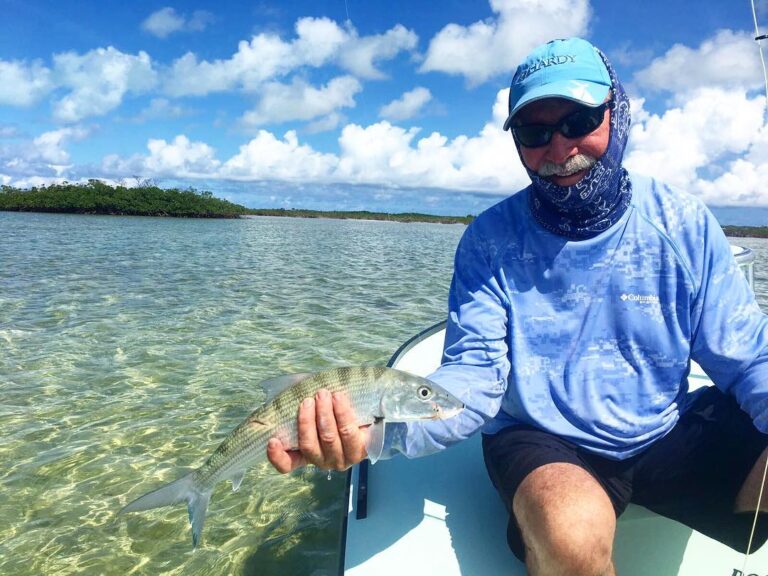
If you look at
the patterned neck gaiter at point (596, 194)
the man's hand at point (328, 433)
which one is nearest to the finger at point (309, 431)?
the man's hand at point (328, 433)

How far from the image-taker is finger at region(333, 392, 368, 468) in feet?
6.28

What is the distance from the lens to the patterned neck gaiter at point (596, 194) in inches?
87.4

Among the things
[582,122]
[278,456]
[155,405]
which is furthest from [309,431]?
[155,405]

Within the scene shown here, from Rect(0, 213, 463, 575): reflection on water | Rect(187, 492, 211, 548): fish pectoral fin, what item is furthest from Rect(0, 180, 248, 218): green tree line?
Rect(187, 492, 211, 548): fish pectoral fin

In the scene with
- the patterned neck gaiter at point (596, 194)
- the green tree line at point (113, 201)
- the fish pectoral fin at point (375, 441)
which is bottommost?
the fish pectoral fin at point (375, 441)

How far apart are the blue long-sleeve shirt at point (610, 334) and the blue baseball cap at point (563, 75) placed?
1.86ft

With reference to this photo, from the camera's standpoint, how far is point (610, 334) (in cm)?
226

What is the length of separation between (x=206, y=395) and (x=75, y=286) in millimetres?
8904

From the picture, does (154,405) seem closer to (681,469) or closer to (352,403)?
(352,403)

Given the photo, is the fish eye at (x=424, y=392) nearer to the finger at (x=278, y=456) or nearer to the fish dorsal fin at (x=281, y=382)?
the fish dorsal fin at (x=281, y=382)

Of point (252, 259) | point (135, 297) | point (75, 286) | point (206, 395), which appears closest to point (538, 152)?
point (206, 395)

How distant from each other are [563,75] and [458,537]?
1.99 metres

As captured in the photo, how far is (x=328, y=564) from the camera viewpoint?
328 cm

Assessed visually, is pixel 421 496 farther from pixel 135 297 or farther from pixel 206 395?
pixel 135 297
